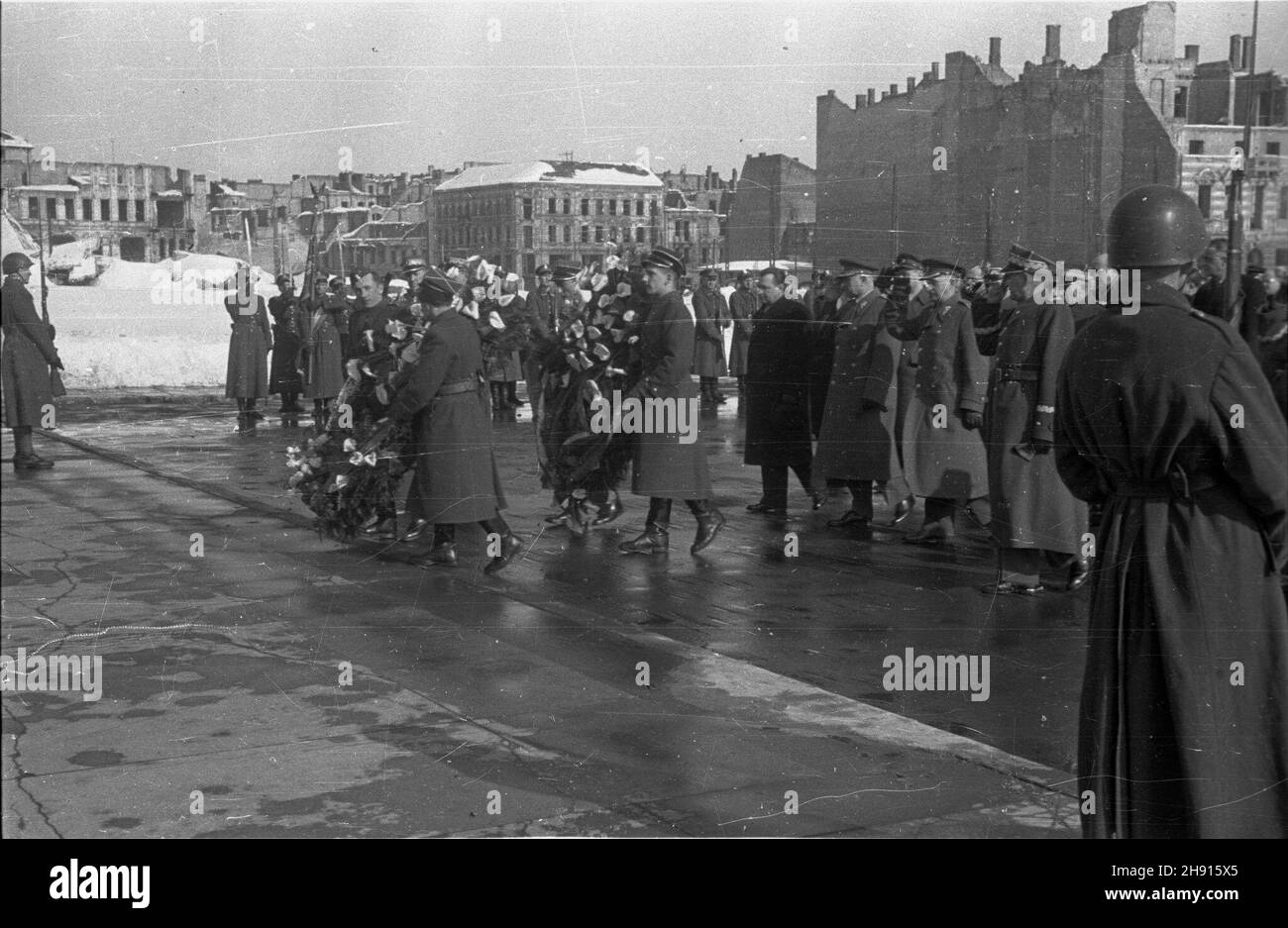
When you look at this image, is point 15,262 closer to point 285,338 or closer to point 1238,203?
point 285,338

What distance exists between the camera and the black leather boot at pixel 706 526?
5.79 meters

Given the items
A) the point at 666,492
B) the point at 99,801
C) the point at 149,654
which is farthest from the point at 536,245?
the point at 99,801

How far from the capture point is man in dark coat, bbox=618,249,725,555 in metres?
5.32

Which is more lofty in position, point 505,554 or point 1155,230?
point 1155,230

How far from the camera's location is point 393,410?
257 inches

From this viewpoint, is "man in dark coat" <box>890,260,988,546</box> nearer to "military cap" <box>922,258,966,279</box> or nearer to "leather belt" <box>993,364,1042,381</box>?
"leather belt" <box>993,364,1042,381</box>

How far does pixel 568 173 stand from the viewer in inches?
192

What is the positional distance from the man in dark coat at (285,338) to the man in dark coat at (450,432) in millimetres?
609

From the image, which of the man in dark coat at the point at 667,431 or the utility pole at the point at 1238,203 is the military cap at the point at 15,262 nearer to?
the man in dark coat at the point at 667,431

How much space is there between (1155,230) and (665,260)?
87.1 inches

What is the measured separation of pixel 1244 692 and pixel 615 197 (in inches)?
107

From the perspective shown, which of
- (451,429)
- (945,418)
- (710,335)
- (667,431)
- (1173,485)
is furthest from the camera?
(945,418)

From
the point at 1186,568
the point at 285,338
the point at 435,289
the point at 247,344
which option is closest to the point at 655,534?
the point at 435,289
